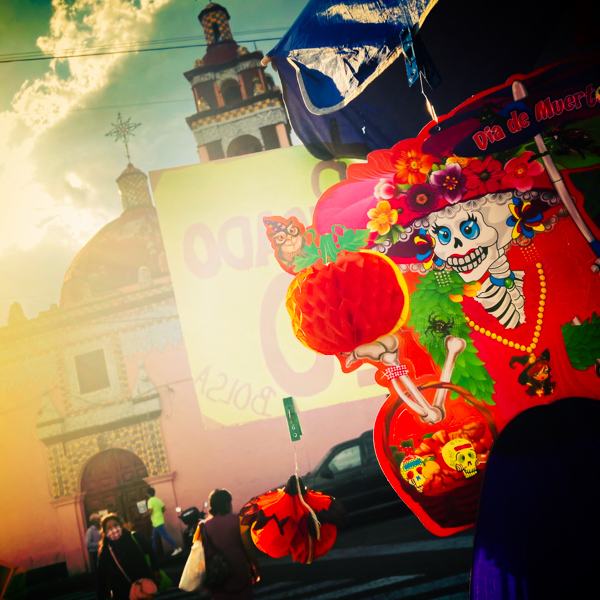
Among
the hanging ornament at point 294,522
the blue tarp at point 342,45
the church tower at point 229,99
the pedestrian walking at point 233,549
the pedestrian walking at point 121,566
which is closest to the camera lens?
the blue tarp at point 342,45

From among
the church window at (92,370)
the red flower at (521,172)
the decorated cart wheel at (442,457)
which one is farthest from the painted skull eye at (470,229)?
the church window at (92,370)

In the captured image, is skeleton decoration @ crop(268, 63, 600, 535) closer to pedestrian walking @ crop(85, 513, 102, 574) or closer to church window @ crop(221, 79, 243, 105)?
church window @ crop(221, 79, 243, 105)

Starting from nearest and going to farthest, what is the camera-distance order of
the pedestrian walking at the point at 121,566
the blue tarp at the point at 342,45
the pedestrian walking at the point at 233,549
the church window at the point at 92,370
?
the blue tarp at the point at 342,45
the pedestrian walking at the point at 233,549
the pedestrian walking at the point at 121,566
the church window at the point at 92,370

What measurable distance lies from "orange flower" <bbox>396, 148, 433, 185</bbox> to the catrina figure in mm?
983

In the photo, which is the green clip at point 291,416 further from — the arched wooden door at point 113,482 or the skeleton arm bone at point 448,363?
the arched wooden door at point 113,482

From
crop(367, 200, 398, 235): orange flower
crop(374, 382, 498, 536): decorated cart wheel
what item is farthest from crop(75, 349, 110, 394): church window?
crop(367, 200, 398, 235): orange flower

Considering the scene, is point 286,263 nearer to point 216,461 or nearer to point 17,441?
point 216,461

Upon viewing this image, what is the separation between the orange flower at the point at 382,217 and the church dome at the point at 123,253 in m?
1.49

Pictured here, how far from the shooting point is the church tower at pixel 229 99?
8.75 ft

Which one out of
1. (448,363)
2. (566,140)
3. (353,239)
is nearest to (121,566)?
(448,363)

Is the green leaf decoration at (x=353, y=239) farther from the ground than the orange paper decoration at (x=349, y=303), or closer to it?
farther from the ground

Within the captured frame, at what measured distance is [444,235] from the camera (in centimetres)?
197

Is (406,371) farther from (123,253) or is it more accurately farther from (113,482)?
(113,482)

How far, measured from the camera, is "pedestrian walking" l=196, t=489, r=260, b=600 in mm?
1992
